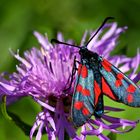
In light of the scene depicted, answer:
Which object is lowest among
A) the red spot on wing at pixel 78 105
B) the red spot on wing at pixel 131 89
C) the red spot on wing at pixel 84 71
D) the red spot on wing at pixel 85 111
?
the red spot on wing at pixel 131 89

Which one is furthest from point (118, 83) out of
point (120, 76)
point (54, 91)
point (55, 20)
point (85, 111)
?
point (55, 20)

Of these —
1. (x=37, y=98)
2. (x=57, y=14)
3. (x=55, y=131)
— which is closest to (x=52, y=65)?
(x=37, y=98)

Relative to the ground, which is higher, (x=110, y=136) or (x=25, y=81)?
(x=25, y=81)

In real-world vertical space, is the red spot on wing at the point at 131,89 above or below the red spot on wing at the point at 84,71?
below

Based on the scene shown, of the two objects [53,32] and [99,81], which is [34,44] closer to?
[53,32]

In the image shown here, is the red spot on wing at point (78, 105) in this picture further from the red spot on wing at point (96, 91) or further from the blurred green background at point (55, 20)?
the blurred green background at point (55, 20)

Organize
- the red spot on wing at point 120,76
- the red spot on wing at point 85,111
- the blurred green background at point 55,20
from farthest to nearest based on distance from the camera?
the blurred green background at point 55,20 < the red spot on wing at point 120,76 < the red spot on wing at point 85,111

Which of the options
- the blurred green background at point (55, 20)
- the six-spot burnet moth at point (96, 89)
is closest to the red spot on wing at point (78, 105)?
the six-spot burnet moth at point (96, 89)
